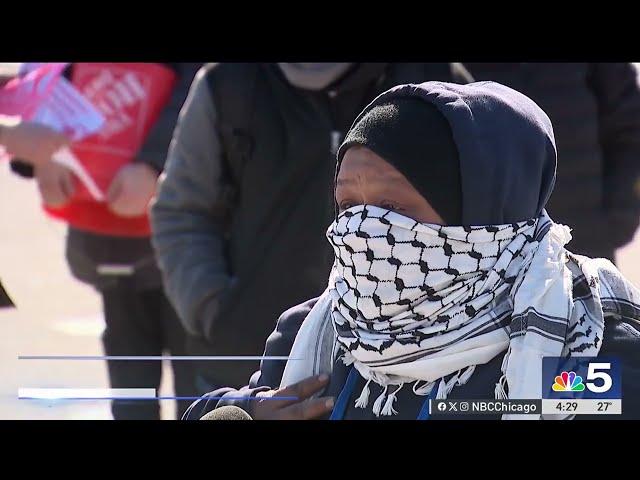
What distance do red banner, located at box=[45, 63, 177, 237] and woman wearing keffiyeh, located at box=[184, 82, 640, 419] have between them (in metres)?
1.42

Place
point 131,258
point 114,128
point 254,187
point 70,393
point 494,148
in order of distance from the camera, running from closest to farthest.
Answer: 1. point 494,148
2. point 70,393
3. point 254,187
4. point 114,128
5. point 131,258

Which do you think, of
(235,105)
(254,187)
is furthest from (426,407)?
(235,105)

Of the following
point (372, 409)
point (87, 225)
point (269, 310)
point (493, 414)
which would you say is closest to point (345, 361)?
point (372, 409)

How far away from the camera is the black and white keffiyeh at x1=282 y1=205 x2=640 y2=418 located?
1957mm

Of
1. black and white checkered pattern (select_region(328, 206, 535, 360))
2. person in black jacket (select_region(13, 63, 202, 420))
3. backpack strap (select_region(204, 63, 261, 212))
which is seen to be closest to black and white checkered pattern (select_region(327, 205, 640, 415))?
black and white checkered pattern (select_region(328, 206, 535, 360))

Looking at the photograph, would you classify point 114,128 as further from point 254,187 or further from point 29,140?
point 254,187

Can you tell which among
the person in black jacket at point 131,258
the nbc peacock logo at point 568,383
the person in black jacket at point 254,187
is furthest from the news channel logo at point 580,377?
the person in black jacket at point 131,258

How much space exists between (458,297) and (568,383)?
0.87ft

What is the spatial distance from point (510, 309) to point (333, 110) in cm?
121

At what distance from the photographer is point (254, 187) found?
3139 mm

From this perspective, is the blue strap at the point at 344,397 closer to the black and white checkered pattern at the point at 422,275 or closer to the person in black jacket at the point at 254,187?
the black and white checkered pattern at the point at 422,275

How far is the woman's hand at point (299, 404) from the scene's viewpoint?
6.89 ft

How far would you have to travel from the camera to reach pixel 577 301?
198 centimetres

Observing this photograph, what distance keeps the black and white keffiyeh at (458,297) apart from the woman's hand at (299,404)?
3.5 inches
